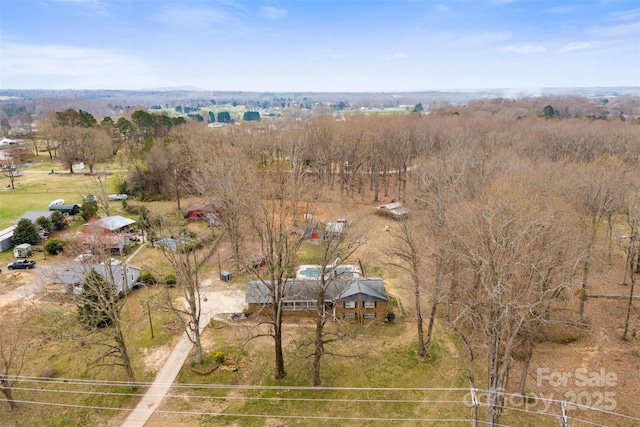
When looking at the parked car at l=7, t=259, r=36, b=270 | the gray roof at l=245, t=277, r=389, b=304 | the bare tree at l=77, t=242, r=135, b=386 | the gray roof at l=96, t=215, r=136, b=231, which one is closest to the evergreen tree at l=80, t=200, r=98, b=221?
the gray roof at l=96, t=215, r=136, b=231

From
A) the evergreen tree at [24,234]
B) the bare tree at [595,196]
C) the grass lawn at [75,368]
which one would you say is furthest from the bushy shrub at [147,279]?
the bare tree at [595,196]

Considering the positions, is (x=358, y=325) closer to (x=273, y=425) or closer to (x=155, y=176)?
(x=273, y=425)

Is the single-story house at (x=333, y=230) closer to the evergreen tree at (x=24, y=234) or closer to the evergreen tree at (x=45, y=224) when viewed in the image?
the evergreen tree at (x=24, y=234)

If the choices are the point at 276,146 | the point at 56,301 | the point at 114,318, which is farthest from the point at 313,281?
the point at 276,146

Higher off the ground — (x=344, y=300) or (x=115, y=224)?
(x=115, y=224)

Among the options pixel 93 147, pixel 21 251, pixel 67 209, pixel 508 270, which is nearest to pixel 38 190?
pixel 93 147

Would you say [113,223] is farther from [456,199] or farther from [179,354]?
[456,199]
